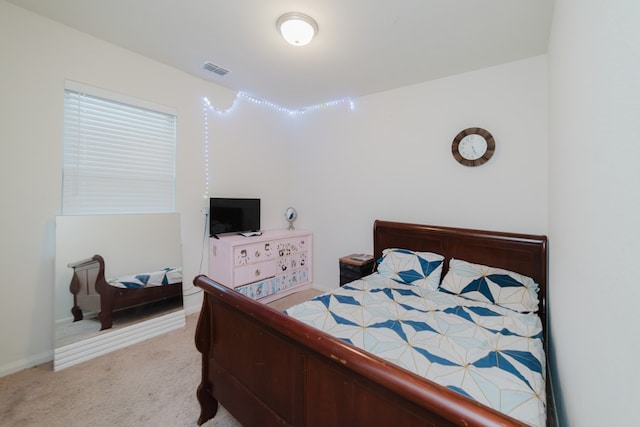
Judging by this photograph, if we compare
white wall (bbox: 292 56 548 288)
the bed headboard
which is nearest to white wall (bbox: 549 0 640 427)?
the bed headboard

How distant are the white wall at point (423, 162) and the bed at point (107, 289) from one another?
2116mm

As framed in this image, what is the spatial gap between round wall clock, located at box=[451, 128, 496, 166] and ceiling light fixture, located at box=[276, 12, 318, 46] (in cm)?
180

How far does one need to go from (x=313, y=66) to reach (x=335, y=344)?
2674mm

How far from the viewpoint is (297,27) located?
1.97 meters

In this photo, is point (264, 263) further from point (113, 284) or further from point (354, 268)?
point (113, 284)

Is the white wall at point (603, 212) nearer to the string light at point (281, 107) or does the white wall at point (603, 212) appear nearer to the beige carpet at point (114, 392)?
the beige carpet at point (114, 392)

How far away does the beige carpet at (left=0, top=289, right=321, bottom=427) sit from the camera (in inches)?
63.7

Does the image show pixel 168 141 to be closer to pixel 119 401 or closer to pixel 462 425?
pixel 119 401

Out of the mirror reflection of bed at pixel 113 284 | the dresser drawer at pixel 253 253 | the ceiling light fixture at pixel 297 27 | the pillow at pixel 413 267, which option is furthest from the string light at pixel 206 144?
the pillow at pixel 413 267

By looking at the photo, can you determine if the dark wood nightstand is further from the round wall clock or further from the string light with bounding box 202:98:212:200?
the string light with bounding box 202:98:212:200

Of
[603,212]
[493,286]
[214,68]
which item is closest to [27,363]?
[214,68]

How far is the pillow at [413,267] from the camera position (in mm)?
2479

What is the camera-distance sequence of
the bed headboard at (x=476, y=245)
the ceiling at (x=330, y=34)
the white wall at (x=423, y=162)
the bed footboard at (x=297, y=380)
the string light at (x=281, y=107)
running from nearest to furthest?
the bed footboard at (x=297, y=380), the ceiling at (x=330, y=34), the bed headboard at (x=476, y=245), the white wall at (x=423, y=162), the string light at (x=281, y=107)

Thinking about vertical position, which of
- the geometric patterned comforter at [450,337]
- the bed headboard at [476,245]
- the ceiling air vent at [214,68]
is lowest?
the geometric patterned comforter at [450,337]
